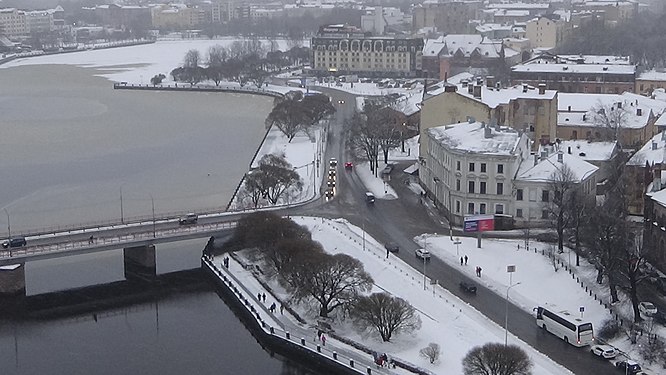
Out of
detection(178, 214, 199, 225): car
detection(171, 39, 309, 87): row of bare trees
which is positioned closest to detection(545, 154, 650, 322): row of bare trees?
detection(178, 214, 199, 225): car

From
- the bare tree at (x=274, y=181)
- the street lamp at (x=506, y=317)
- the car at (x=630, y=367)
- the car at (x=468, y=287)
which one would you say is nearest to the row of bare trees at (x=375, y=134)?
the bare tree at (x=274, y=181)

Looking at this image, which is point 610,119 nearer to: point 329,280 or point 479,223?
point 479,223

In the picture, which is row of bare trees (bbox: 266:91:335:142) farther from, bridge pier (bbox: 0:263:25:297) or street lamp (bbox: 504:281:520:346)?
street lamp (bbox: 504:281:520:346)

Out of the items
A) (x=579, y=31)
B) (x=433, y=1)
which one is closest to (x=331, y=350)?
(x=579, y=31)

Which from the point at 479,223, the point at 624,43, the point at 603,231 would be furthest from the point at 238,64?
A: the point at 603,231

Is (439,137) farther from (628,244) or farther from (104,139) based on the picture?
(104,139)
